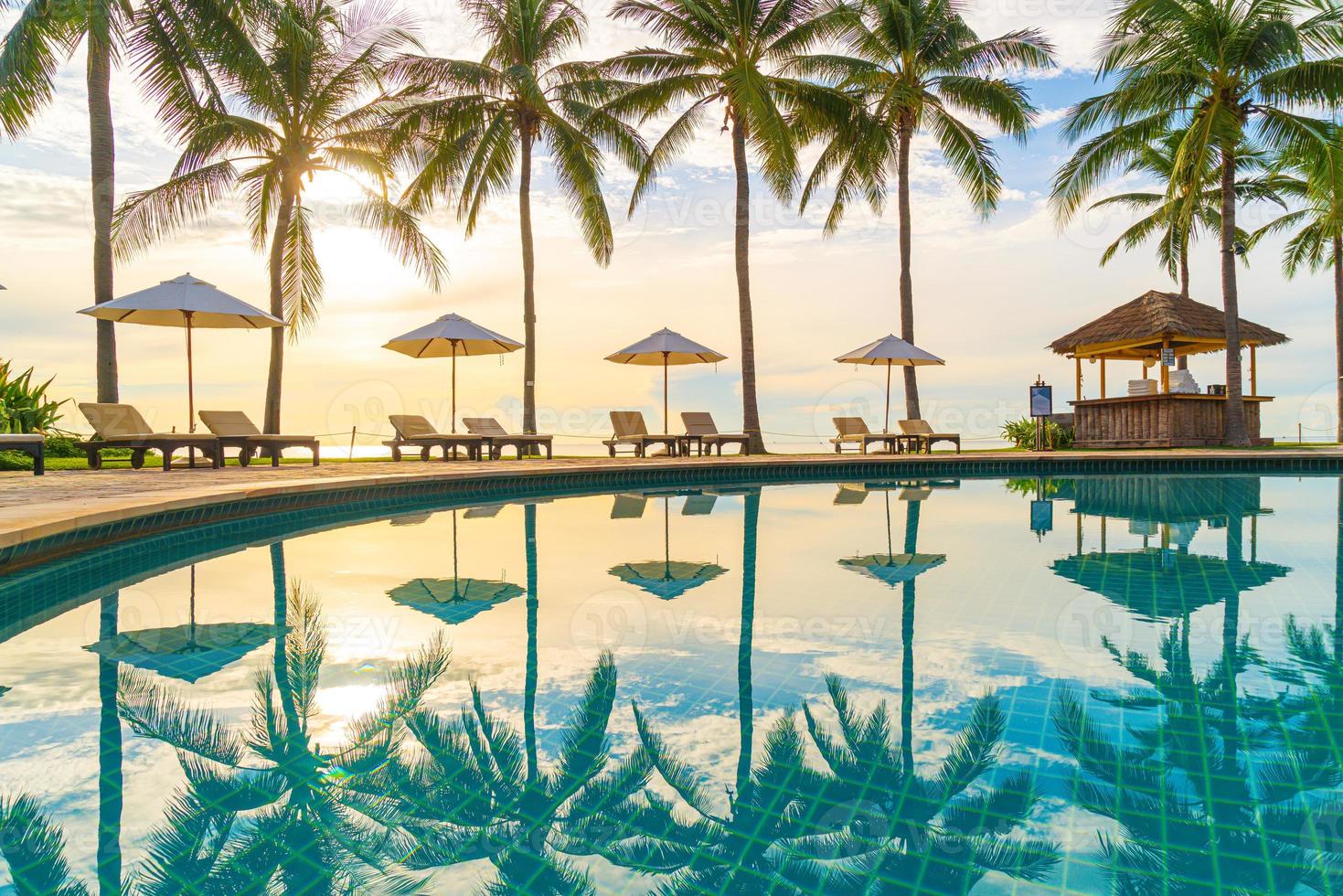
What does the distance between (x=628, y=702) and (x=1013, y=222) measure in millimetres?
18437

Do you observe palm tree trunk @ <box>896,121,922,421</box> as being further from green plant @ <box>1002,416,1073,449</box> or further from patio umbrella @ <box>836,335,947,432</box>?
green plant @ <box>1002,416,1073,449</box>

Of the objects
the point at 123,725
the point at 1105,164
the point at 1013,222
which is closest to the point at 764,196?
the point at 1013,222

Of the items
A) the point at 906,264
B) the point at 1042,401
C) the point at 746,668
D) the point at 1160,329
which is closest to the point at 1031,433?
the point at 1160,329

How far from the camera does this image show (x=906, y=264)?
57.6 ft

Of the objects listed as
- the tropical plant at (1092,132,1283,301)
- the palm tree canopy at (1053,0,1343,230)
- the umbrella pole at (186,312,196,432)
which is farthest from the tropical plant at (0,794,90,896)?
the tropical plant at (1092,132,1283,301)

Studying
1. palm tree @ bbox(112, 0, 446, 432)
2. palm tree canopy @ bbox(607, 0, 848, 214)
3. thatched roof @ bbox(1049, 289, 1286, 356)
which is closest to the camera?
palm tree @ bbox(112, 0, 446, 432)

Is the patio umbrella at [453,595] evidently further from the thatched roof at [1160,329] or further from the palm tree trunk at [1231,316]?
the palm tree trunk at [1231,316]

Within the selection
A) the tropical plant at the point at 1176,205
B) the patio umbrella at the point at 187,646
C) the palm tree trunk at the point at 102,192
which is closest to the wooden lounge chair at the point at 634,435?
the palm tree trunk at the point at 102,192

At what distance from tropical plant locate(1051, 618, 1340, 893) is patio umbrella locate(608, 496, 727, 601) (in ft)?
8.01

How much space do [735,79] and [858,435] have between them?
688 centimetres

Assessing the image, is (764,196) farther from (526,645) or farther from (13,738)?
(13,738)

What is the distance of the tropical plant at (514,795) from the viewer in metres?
2.05

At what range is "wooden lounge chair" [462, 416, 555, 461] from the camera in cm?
1493

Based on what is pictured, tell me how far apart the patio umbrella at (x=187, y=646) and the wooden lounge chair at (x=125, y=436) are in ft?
27.1
